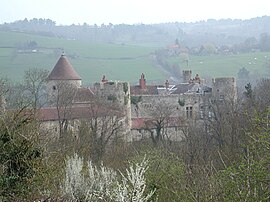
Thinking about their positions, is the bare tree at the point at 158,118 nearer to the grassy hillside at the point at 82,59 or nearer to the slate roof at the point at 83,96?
the slate roof at the point at 83,96

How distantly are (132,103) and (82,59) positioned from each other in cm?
4457

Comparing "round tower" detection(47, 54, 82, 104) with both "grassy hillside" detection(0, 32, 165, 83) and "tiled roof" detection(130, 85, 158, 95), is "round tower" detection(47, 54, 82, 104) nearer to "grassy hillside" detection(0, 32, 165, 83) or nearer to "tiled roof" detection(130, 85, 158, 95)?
"tiled roof" detection(130, 85, 158, 95)

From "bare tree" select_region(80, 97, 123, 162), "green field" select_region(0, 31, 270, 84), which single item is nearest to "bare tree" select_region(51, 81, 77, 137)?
"bare tree" select_region(80, 97, 123, 162)

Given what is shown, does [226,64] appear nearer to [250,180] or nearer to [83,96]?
[83,96]

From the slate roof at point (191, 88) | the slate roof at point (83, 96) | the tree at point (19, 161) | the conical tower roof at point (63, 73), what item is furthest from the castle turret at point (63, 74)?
the tree at point (19, 161)

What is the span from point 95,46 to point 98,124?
64100mm

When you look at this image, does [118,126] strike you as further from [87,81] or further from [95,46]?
[95,46]

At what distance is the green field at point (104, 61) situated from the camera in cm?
7406

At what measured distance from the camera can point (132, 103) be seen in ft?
135

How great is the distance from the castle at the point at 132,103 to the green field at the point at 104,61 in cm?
2608

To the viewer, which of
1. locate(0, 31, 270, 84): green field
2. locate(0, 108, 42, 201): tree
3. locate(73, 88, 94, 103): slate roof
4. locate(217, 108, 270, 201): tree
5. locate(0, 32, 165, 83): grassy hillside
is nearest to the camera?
locate(217, 108, 270, 201): tree

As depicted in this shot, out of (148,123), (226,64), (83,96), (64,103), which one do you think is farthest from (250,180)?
(226,64)

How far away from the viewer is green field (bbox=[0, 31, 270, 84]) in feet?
243

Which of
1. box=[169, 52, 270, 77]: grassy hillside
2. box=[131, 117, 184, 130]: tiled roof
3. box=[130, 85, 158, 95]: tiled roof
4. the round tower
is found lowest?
box=[169, 52, 270, 77]: grassy hillside
